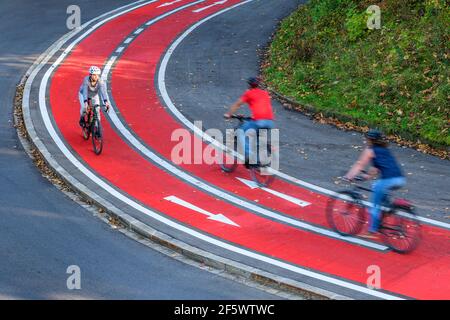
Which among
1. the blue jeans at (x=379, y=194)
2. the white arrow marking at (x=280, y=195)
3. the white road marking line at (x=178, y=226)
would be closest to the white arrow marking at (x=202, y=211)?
the white road marking line at (x=178, y=226)

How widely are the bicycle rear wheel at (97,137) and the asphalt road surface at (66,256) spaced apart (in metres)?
1.51

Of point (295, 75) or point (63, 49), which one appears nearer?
point (295, 75)

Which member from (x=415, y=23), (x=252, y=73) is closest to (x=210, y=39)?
(x=252, y=73)

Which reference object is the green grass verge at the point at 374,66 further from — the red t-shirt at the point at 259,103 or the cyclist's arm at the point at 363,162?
the cyclist's arm at the point at 363,162

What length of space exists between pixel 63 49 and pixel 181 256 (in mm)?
15900

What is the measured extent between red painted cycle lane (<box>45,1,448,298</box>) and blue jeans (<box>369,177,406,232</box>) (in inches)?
20.0

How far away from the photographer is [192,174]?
16.5m

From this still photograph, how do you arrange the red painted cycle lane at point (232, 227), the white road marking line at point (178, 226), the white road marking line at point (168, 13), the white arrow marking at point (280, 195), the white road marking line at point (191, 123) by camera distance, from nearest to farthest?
the white road marking line at point (178, 226) → the red painted cycle lane at point (232, 227) → the white arrow marking at point (280, 195) → the white road marking line at point (191, 123) → the white road marking line at point (168, 13)

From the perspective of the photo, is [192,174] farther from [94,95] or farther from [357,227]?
[357,227]

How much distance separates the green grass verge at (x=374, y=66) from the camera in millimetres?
19438
